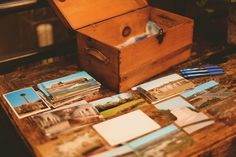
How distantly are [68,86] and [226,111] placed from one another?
62 centimetres

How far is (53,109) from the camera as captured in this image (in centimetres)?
134

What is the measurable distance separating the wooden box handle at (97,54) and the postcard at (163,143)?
0.37 meters

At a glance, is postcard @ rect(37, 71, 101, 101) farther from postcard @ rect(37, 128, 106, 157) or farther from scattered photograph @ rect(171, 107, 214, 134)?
scattered photograph @ rect(171, 107, 214, 134)

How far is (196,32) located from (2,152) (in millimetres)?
1231

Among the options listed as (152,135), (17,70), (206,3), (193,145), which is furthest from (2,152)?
(206,3)

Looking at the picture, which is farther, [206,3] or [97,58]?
[206,3]

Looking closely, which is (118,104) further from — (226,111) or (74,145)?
(226,111)

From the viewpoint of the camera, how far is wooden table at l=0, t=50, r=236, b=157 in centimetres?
116

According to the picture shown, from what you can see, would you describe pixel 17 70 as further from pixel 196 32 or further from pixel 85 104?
pixel 196 32

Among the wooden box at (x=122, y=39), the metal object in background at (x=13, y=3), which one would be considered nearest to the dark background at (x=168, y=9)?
the metal object in background at (x=13, y=3)

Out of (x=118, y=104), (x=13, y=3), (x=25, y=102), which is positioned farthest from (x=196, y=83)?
(x=13, y=3)

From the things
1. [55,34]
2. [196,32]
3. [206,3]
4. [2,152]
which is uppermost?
[206,3]

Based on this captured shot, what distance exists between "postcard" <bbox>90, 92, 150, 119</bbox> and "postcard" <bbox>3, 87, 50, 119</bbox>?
7.9 inches

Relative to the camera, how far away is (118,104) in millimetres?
1361
